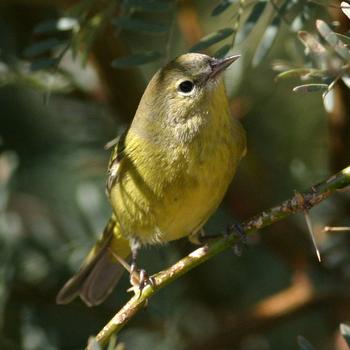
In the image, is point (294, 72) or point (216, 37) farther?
point (216, 37)

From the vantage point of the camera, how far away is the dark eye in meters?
3.84

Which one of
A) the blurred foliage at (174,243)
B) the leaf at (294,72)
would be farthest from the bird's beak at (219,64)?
the leaf at (294,72)

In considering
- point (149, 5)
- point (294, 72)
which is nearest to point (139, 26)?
point (149, 5)

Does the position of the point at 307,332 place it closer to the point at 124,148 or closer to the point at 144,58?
the point at 124,148

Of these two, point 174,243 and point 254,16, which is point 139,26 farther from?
point 174,243

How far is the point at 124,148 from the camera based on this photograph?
392 centimetres

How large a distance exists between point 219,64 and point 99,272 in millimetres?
1404

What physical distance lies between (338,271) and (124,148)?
1.29 meters

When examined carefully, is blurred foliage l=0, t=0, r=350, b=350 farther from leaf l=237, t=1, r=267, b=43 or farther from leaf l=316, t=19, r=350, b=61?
leaf l=316, t=19, r=350, b=61

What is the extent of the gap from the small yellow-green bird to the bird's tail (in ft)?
0.27

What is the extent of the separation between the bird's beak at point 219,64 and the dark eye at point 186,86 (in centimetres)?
17

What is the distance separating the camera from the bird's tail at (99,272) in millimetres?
4180

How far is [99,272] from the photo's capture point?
4.34 metres

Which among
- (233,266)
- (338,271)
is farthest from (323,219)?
(233,266)
